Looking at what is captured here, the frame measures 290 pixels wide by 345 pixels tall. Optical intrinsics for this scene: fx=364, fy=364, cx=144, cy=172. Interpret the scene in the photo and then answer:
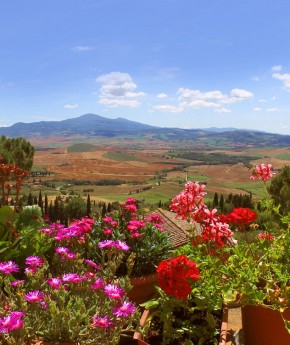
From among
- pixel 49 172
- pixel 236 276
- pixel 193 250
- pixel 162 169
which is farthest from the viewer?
pixel 162 169

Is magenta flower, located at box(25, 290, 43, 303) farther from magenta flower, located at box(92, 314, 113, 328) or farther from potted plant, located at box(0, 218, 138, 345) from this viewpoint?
magenta flower, located at box(92, 314, 113, 328)

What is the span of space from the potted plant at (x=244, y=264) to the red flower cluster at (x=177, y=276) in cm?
26

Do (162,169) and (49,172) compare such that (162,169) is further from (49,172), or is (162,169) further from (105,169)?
(49,172)

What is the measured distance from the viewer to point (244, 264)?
3.08 metres

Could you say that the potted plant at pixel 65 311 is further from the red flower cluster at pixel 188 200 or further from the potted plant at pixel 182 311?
the red flower cluster at pixel 188 200

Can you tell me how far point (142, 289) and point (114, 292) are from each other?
139cm

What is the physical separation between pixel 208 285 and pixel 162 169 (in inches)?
6721

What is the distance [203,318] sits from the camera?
3010mm

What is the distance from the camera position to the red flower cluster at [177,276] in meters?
2.63

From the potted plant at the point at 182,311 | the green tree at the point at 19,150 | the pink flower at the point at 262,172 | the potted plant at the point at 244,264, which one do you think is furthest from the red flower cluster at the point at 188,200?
the green tree at the point at 19,150

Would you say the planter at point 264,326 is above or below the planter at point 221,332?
above

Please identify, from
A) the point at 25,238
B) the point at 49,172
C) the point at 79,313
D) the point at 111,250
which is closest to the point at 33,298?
the point at 79,313

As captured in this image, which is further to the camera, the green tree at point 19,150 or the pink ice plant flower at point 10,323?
the green tree at point 19,150

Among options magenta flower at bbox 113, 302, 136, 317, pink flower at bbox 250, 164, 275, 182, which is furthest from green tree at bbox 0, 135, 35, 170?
magenta flower at bbox 113, 302, 136, 317
